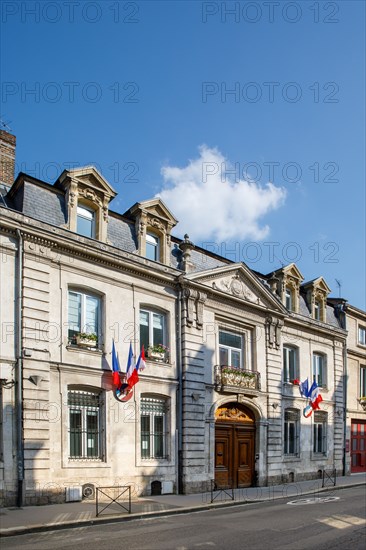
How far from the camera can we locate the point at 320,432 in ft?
100

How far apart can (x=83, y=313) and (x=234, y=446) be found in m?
9.36

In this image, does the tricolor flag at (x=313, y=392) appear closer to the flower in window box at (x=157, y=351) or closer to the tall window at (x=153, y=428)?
the tall window at (x=153, y=428)

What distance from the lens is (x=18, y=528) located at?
1294 centimetres

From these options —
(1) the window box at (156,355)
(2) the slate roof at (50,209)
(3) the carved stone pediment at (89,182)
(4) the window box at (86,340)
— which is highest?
(3) the carved stone pediment at (89,182)

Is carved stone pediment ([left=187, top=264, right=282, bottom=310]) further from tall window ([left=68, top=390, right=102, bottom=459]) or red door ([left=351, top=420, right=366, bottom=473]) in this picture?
red door ([left=351, top=420, right=366, bottom=473])

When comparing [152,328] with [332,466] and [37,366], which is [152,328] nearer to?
[37,366]

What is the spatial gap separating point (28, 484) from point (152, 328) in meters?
7.31

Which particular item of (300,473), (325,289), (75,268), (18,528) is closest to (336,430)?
(300,473)

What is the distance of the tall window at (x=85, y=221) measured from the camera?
20103 mm

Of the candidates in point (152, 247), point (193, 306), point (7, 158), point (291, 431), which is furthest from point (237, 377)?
point (7, 158)

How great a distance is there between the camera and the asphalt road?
11703 mm

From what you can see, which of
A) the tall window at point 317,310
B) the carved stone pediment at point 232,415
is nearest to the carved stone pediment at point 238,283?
the carved stone pediment at point 232,415

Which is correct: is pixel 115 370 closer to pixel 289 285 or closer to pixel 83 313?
pixel 83 313

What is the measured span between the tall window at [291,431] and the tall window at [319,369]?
9.46ft
